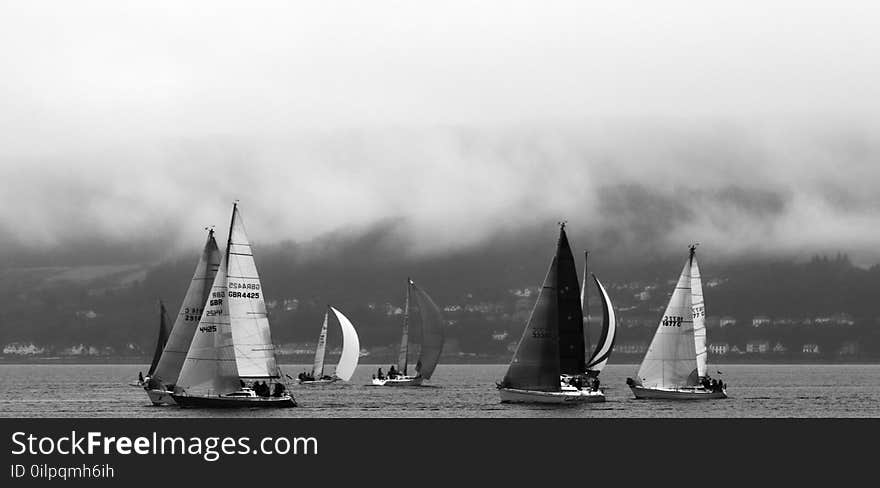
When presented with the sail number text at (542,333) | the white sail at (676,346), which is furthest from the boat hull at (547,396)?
the white sail at (676,346)

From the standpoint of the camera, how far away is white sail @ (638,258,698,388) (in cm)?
10650

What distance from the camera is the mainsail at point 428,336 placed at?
509 ft

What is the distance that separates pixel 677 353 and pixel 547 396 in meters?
18.1

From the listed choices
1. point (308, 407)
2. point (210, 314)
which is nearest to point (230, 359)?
point (210, 314)

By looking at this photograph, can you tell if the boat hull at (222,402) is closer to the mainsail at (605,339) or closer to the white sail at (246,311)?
the white sail at (246,311)

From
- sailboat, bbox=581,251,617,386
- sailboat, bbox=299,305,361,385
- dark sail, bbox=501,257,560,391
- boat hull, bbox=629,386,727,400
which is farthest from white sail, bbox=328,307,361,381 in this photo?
dark sail, bbox=501,257,560,391

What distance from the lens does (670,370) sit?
10725cm

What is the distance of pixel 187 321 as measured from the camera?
94.4m

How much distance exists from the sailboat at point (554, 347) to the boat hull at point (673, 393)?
A: 455 inches

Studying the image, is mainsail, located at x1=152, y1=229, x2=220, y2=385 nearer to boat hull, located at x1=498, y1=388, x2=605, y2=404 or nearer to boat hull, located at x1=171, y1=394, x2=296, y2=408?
boat hull, located at x1=171, y1=394, x2=296, y2=408

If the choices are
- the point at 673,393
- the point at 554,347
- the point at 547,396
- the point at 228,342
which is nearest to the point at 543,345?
the point at 554,347

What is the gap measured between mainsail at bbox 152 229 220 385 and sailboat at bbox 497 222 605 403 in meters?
22.5
